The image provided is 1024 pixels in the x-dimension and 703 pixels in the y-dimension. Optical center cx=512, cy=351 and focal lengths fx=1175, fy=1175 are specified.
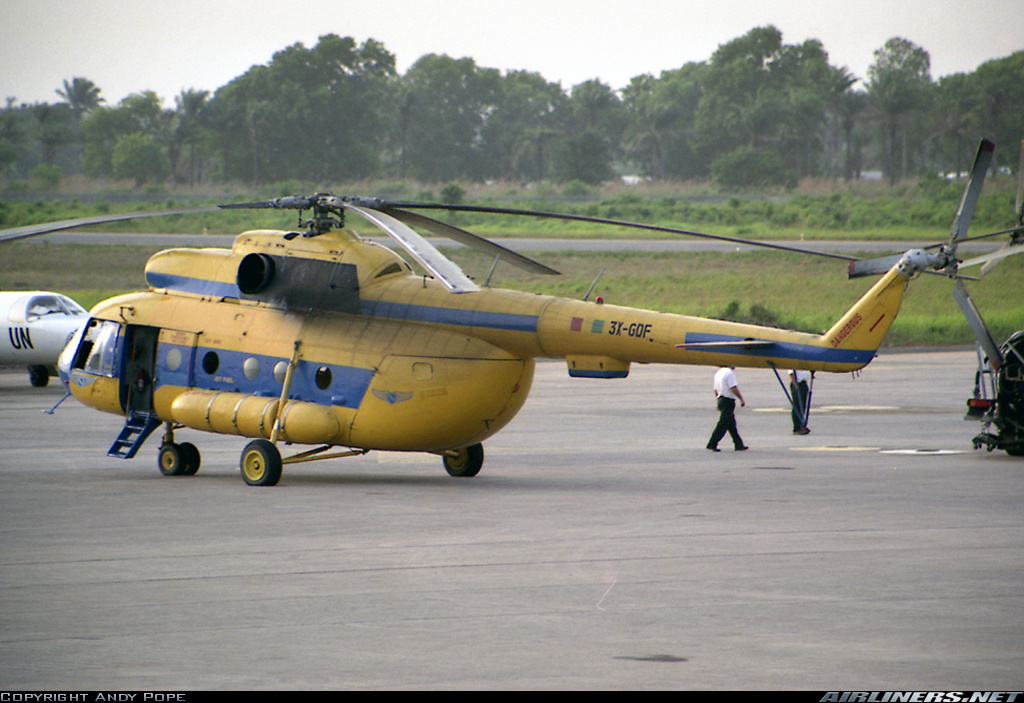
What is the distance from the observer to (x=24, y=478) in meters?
16.5

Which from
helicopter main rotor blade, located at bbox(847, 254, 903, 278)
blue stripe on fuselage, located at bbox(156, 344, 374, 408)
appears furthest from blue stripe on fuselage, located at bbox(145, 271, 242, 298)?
helicopter main rotor blade, located at bbox(847, 254, 903, 278)

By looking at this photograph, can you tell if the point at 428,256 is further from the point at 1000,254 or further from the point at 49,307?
the point at 49,307

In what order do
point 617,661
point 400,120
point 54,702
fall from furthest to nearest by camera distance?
point 400,120 → point 617,661 → point 54,702

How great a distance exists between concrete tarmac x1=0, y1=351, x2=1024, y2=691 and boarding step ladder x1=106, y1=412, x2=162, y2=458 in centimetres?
46

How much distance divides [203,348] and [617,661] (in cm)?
1126

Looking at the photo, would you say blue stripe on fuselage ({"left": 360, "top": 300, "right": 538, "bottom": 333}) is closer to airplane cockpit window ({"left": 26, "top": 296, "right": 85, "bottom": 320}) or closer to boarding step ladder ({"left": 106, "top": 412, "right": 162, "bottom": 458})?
boarding step ladder ({"left": 106, "top": 412, "right": 162, "bottom": 458})

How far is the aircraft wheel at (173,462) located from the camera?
17109 millimetres

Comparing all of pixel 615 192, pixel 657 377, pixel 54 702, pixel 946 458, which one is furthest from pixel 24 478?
pixel 615 192

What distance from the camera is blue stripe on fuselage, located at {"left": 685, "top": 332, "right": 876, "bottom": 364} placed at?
556 inches

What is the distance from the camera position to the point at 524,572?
10.3 m

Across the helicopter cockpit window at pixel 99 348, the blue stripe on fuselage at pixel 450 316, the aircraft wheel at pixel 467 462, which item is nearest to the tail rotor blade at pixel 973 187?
the blue stripe on fuselage at pixel 450 316

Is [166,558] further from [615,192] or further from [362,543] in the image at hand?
[615,192]

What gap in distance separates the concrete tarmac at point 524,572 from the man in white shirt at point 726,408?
20.7 inches

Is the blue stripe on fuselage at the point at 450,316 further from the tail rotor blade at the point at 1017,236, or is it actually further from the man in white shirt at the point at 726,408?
the tail rotor blade at the point at 1017,236
